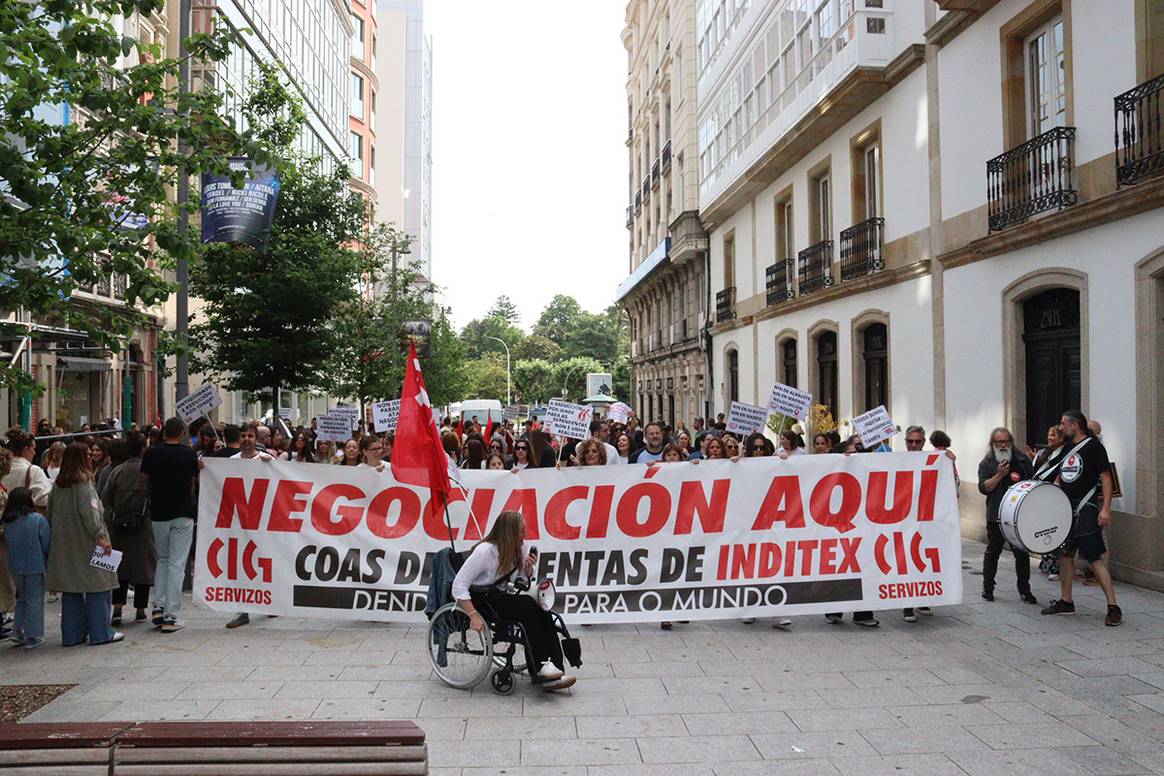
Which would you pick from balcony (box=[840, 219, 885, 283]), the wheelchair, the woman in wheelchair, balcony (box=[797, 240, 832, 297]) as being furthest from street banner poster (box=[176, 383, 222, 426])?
balcony (box=[797, 240, 832, 297])

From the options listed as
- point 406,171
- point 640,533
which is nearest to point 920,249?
point 640,533

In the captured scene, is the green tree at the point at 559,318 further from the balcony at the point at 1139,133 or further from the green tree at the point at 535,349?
the balcony at the point at 1139,133

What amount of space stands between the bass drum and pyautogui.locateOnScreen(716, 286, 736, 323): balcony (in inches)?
811

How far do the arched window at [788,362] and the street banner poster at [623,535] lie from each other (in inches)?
605

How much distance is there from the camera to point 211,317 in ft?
69.1

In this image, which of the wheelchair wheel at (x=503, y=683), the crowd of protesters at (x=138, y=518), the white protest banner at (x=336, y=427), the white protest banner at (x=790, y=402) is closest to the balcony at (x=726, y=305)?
the white protest banner at (x=336, y=427)

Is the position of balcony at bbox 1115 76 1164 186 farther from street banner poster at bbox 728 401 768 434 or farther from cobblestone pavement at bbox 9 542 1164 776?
street banner poster at bbox 728 401 768 434

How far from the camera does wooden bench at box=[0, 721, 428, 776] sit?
4129mm

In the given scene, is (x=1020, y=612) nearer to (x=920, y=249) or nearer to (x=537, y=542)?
(x=537, y=542)

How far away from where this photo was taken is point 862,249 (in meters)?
19.0

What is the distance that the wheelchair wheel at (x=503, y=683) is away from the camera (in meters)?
7.03

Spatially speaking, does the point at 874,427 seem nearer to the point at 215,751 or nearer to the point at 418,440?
the point at 418,440

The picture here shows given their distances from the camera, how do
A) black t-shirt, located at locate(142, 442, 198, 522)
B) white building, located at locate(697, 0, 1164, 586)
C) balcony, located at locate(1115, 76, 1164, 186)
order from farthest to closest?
white building, located at locate(697, 0, 1164, 586)
balcony, located at locate(1115, 76, 1164, 186)
black t-shirt, located at locate(142, 442, 198, 522)

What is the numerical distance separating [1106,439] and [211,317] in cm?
1689
